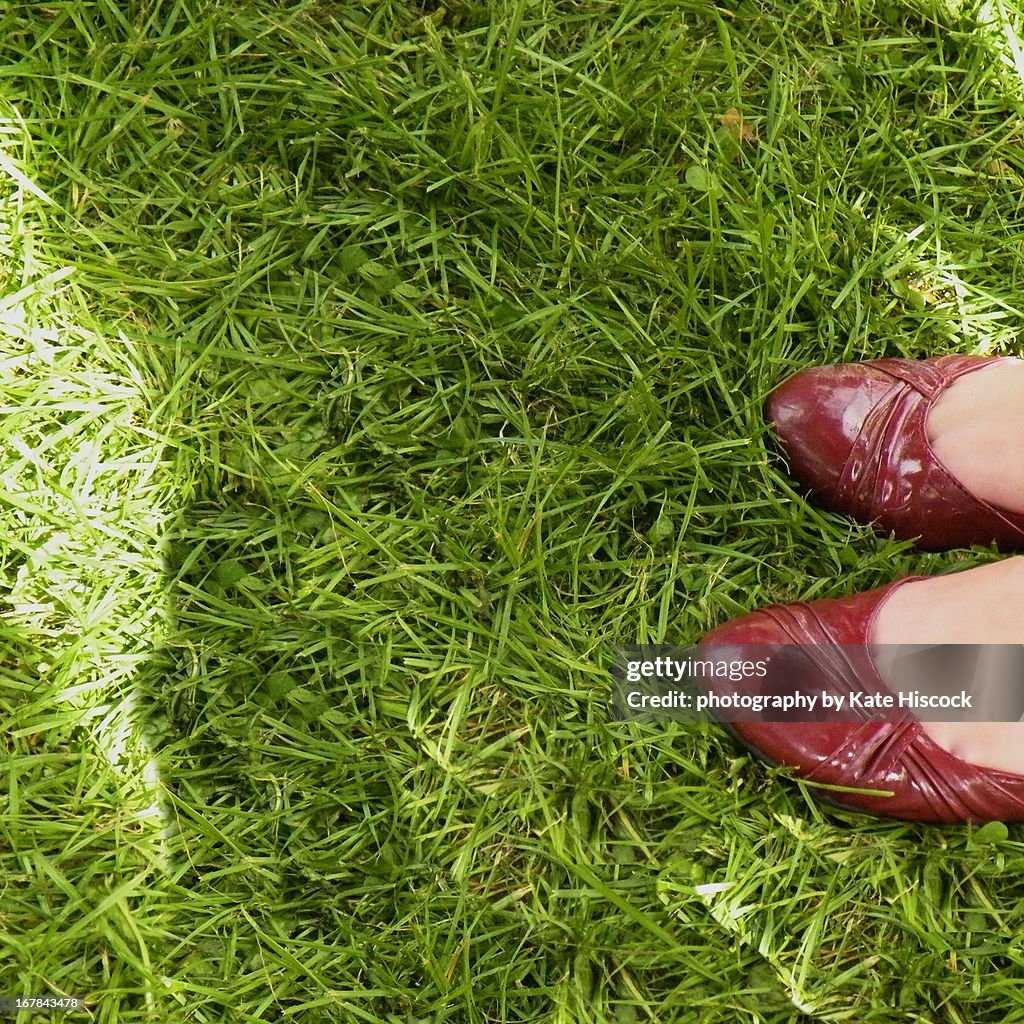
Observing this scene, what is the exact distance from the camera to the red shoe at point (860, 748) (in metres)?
1.83

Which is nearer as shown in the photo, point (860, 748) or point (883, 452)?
point (860, 748)

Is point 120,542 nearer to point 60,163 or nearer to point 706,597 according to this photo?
point 60,163

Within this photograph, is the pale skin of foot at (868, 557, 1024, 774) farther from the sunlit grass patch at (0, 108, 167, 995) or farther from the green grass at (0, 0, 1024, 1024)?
the sunlit grass patch at (0, 108, 167, 995)

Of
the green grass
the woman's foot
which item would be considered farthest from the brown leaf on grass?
Answer: the woman's foot

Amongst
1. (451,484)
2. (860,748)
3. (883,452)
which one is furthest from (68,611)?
(883,452)

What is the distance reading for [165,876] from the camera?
181 cm

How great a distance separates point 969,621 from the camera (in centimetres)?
187

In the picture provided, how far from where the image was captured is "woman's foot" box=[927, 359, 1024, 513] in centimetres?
191

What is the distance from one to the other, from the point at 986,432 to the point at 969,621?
400 mm

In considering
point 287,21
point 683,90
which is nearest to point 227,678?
point 287,21

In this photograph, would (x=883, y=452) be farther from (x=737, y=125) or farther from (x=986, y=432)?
(x=737, y=125)

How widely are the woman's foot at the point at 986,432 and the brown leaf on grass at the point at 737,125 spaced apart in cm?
76

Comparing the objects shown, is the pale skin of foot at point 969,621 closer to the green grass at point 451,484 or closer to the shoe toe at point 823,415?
the green grass at point 451,484

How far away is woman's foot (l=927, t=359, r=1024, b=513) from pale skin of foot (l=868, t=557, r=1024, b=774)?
0.18ft
